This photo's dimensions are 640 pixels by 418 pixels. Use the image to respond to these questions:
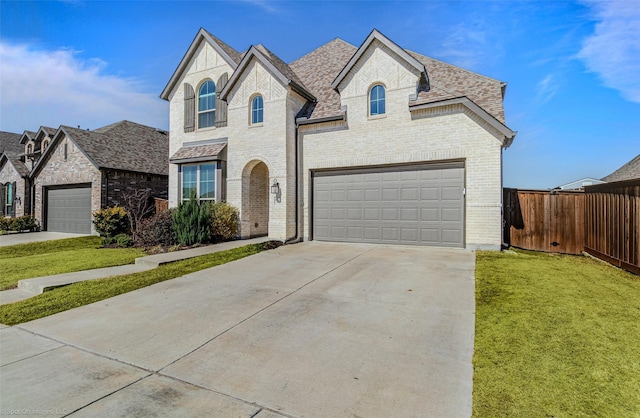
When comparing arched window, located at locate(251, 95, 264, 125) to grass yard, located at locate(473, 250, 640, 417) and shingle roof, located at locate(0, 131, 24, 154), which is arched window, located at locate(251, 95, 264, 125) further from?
shingle roof, located at locate(0, 131, 24, 154)

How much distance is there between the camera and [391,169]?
36.9 feet

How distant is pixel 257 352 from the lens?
146 inches

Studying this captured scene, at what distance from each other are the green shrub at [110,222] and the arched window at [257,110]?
833 centimetres

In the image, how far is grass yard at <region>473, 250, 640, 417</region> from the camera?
8.68 feet

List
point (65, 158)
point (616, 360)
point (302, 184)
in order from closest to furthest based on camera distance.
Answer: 1. point (616, 360)
2. point (302, 184)
3. point (65, 158)

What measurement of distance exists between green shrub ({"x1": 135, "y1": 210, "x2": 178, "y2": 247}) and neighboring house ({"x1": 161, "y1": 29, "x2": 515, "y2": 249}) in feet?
5.49

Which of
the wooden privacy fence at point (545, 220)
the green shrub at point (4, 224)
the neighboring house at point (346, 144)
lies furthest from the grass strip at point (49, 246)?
the wooden privacy fence at point (545, 220)

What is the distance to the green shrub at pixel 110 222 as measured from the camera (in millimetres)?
14691

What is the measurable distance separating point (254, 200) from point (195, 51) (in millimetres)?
7736

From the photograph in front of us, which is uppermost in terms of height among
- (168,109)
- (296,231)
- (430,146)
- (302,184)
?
(168,109)

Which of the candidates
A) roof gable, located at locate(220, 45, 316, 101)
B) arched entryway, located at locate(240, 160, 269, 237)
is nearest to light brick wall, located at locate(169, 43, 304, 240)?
arched entryway, located at locate(240, 160, 269, 237)

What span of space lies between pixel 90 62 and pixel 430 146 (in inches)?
→ 524

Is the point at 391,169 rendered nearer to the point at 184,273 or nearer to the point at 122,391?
the point at 184,273

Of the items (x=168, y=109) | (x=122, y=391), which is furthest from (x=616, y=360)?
(x=168, y=109)
